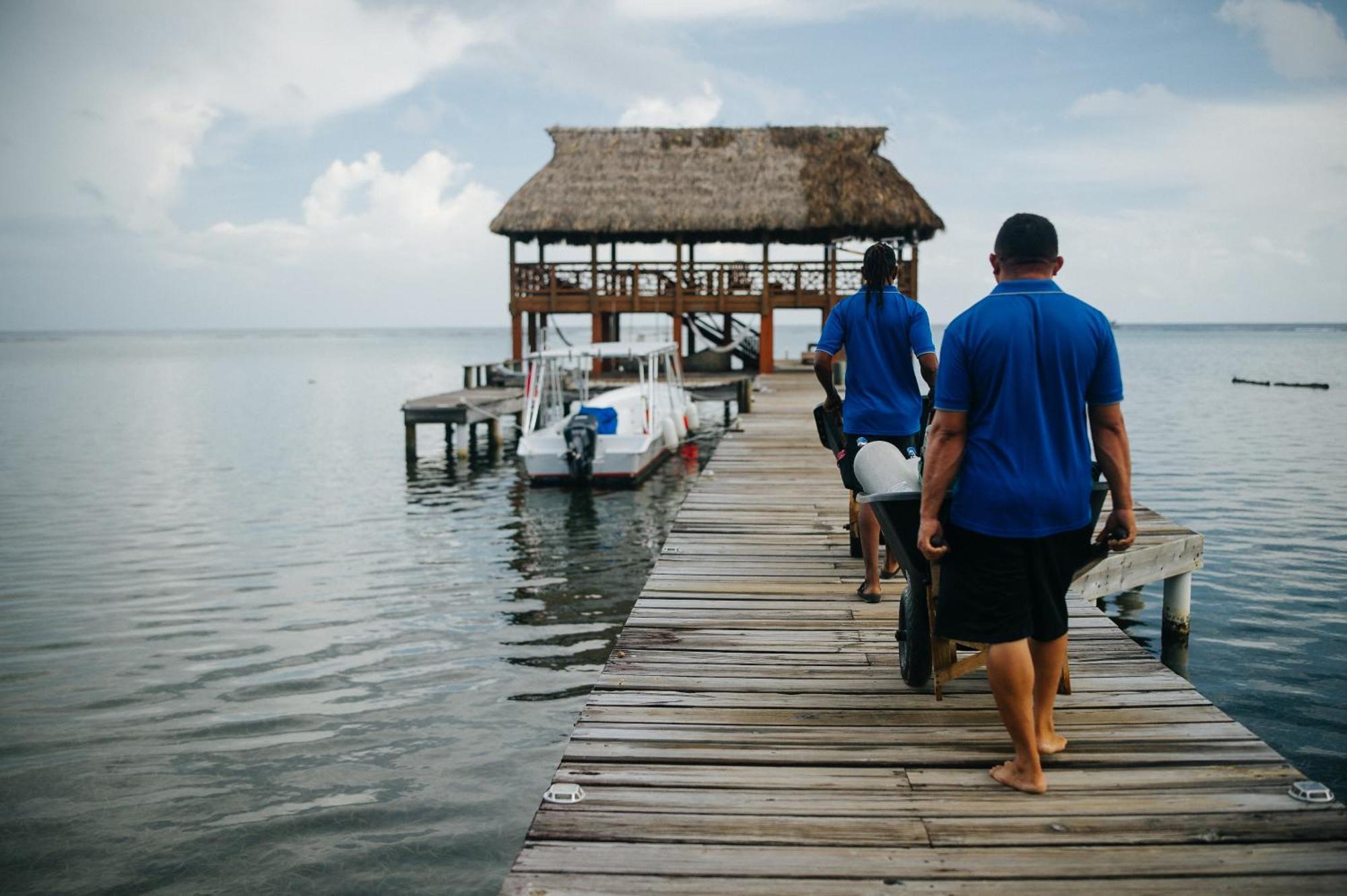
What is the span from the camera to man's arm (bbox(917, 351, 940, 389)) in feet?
18.2

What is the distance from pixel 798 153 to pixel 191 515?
19774 millimetres

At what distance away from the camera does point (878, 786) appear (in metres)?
3.48

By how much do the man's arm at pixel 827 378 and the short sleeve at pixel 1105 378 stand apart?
2.35m

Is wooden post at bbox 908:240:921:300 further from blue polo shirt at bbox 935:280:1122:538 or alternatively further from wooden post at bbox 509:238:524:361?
blue polo shirt at bbox 935:280:1122:538

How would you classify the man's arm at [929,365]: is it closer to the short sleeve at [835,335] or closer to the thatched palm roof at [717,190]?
the short sleeve at [835,335]

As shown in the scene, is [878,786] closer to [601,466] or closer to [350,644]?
[350,644]

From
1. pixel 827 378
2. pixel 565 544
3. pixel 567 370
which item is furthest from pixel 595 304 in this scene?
pixel 827 378

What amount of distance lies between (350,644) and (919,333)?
19.4ft

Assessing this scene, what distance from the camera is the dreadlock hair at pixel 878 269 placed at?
5.50 meters

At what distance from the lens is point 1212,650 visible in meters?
8.91

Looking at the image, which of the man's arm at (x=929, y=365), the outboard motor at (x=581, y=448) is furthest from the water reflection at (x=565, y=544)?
the man's arm at (x=929, y=365)

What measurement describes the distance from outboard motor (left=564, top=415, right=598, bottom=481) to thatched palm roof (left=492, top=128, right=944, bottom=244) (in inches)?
447

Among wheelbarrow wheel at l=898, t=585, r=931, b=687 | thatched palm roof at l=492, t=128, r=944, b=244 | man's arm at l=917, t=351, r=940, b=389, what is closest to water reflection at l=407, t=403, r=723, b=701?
man's arm at l=917, t=351, r=940, b=389

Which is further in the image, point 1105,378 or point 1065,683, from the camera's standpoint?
point 1065,683
